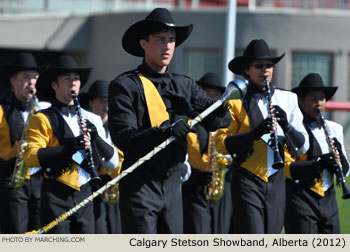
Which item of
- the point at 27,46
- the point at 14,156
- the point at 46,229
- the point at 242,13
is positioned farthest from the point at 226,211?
the point at 27,46

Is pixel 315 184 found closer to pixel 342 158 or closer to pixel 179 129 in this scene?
pixel 342 158

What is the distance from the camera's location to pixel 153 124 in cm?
655

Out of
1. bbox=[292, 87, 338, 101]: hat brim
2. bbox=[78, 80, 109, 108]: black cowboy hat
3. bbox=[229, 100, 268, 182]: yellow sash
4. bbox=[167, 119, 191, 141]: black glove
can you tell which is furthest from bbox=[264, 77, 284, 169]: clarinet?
bbox=[78, 80, 109, 108]: black cowboy hat

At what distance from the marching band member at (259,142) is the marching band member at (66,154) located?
1.20m

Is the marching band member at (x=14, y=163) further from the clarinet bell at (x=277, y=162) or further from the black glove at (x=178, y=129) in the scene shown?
the black glove at (x=178, y=129)

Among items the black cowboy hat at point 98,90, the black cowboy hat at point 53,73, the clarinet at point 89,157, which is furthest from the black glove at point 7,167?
the clarinet at point 89,157

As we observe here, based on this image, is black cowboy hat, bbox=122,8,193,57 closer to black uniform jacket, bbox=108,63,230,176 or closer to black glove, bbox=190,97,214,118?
black uniform jacket, bbox=108,63,230,176

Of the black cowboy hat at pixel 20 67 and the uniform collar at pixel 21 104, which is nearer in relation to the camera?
the uniform collar at pixel 21 104

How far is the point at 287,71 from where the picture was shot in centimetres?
2297

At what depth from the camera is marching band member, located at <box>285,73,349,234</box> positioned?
331 inches

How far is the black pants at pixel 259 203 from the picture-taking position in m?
7.82

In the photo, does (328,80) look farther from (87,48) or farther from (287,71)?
(87,48)

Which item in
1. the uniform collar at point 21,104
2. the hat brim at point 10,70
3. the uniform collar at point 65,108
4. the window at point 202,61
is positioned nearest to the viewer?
the uniform collar at point 65,108

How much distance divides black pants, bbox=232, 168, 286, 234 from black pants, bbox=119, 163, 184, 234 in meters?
1.40
